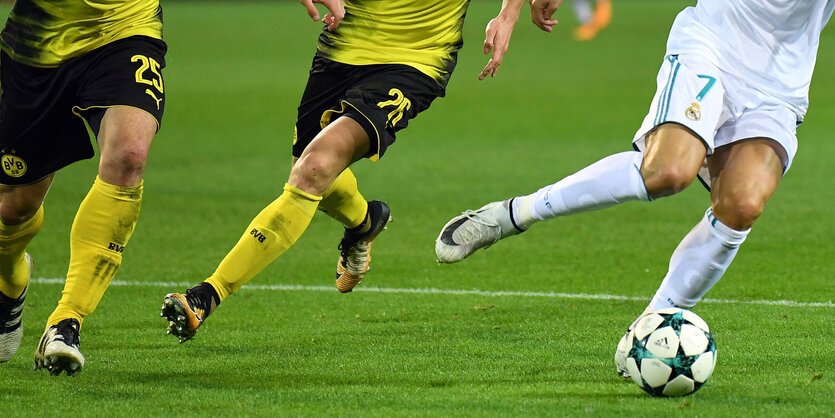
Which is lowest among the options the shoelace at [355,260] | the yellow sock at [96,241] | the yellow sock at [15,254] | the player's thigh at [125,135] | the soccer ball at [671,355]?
the shoelace at [355,260]

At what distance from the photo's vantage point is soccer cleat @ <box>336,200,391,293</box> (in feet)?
22.5

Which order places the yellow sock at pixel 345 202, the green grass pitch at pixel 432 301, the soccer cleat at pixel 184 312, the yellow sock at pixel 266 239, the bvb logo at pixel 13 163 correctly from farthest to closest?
1. the yellow sock at pixel 345 202
2. the bvb logo at pixel 13 163
3. the yellow sock at pixel 266 239
4. the soccer cleat at pixel 184 312
5. the green grass pitch at pixel 432 301

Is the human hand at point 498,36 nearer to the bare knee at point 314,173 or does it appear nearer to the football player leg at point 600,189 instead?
the football player leg at point 600,189

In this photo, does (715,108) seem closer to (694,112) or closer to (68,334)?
(694,112)

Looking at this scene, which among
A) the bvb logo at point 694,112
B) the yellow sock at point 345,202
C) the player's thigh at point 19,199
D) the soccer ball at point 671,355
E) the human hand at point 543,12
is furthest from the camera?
the yellow sock at point 345,202

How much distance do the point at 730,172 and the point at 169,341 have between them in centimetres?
280

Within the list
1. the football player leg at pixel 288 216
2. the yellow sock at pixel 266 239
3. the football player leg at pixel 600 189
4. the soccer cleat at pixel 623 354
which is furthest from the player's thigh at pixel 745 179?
the yellow sock at pixel 266 239

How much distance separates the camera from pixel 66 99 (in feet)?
18.1

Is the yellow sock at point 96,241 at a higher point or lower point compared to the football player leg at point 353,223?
higher

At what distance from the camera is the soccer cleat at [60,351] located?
16.3 ft

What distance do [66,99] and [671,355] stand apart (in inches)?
111

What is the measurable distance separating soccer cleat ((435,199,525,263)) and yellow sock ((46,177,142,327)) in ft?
4.50

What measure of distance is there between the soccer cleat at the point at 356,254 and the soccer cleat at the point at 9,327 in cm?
174

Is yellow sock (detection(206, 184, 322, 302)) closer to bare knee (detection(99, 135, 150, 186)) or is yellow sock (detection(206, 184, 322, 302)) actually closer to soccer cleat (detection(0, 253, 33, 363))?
bare knee (detection(99, 135, 150, 186))
